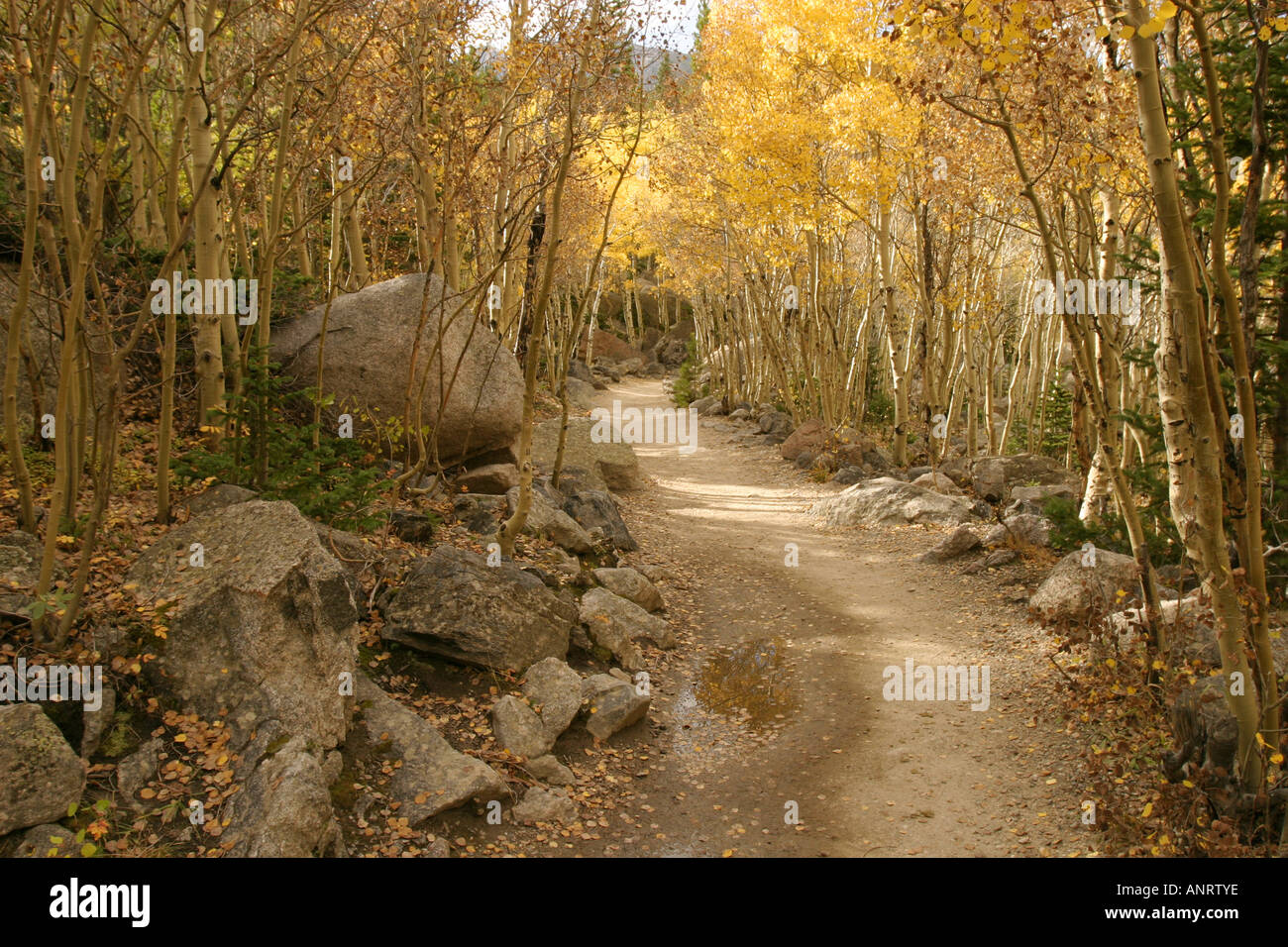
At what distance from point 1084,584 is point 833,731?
2.36 metres

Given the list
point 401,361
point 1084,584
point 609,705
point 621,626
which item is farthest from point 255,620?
point 1084,584

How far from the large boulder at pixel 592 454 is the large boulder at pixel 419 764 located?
7.67m

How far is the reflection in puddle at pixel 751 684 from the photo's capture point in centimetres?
682

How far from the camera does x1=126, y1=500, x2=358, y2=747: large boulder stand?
15.4 feet

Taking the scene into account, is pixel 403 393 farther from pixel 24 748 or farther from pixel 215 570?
pixel 24 748

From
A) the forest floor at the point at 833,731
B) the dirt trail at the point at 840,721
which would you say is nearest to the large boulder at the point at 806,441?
the dirt trail at the point at 840,721

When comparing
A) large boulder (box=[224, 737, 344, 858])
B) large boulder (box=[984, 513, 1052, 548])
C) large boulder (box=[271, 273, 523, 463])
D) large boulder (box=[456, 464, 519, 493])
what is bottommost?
large boulder (box=[224, 737, 344, 858])

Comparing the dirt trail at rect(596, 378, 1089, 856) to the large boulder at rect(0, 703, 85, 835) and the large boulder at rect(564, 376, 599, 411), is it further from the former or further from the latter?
the large boulder at rect(564, 376, 599, 411)

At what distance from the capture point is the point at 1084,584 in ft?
22.1

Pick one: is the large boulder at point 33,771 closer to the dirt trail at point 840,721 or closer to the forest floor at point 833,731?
the forest floor at point 833,731

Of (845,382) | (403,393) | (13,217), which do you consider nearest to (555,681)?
(403,393)

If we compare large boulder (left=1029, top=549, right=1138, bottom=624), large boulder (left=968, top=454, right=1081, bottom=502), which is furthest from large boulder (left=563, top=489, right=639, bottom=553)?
large boulder (left=968, top=454, right=1081, bottom=502)

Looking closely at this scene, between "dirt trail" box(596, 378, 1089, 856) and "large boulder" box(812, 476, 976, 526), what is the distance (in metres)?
0.44

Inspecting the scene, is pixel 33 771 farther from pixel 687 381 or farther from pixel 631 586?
pixel 687 381
